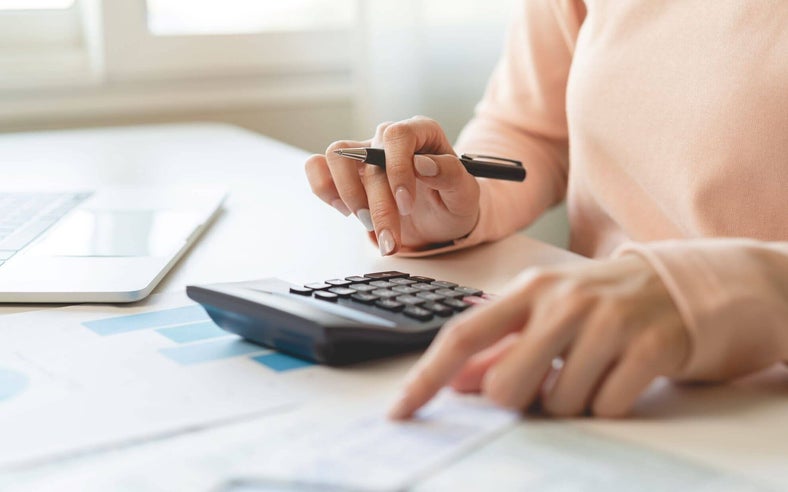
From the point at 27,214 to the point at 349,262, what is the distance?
34 centimetres

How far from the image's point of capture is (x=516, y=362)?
1.45 feet

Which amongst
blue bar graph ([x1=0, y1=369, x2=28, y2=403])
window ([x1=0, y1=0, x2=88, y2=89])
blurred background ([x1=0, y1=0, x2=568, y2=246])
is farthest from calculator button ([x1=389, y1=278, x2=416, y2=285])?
window ([x1=0, y1=0, x2=88, y2=89])

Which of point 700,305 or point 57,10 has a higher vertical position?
point 57,10

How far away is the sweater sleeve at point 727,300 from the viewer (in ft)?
1.51

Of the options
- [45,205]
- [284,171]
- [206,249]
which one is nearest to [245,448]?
→ [206,249]

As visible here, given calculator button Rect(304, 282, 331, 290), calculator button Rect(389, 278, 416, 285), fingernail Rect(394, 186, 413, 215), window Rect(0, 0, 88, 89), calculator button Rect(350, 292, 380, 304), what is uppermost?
window Rect(0, 0, 88, 89)

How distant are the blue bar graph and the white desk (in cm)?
15

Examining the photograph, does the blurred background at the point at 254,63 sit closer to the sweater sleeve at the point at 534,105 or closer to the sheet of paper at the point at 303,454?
the sweater sleeve at the point at 534,105

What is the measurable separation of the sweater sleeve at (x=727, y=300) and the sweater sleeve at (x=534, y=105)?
0.53 m

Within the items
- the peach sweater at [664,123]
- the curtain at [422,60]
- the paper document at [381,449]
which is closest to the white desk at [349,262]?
the paper document at [381,449]

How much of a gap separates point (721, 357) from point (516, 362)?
0.11m

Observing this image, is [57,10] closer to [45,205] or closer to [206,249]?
[45,205]

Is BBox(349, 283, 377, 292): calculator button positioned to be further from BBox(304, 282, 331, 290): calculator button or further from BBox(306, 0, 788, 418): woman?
BBox(306, 0, 788, 418): woman

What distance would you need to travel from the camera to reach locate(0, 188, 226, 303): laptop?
0.70 meters
